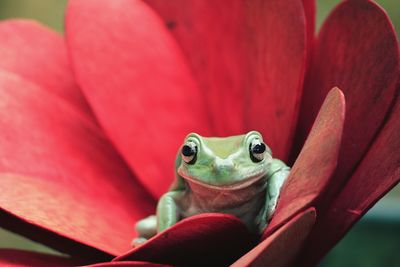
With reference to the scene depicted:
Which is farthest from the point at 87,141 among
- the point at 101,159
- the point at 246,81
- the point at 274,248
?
the point at 274,248

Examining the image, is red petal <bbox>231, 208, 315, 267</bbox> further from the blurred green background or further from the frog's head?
the blurred green background

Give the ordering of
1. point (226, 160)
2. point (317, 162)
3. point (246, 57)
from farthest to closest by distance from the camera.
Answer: point (246, 57)
point (226, 160)
point (317, 162)

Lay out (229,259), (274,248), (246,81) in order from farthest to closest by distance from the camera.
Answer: (246,81), (229,259), (274,248)

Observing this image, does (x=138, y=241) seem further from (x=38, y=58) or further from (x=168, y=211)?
(x=38, y=58)

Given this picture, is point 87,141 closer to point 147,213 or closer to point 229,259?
point 147,213

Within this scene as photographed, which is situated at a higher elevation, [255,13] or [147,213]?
[255,13]

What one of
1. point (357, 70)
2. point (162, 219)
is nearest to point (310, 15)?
point (357, 70)

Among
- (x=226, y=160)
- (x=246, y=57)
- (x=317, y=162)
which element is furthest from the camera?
(x=246, y=57)
